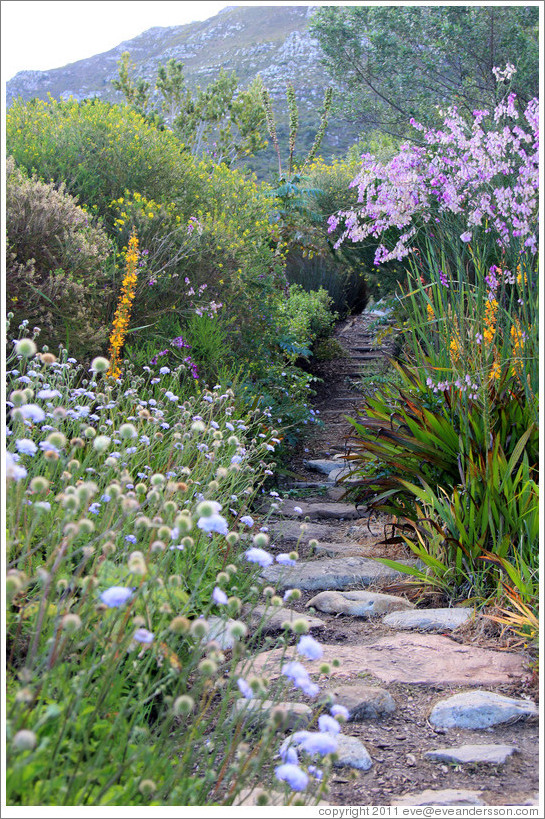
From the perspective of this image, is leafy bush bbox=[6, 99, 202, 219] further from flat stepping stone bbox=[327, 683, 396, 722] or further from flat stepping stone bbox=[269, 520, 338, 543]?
flat stepping stone bbox=[327, 683, 396, 722]

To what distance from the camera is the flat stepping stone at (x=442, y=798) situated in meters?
1.54

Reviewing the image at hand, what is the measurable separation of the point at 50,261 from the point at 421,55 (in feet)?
35.9

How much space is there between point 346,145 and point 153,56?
63.8 feet

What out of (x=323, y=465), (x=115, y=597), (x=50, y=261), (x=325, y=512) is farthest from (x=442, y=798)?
(x=323, y=465)

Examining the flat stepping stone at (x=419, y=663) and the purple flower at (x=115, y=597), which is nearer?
the purple flower at (x=115, y=597)

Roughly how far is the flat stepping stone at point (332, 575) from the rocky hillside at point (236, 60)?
28307 millimetres

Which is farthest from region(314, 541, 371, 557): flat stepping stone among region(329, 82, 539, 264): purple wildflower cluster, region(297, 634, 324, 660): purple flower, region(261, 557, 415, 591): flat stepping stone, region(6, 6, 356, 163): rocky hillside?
region(6, 6, 356, 163): rocky hillside

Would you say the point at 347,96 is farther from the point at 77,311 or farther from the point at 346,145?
the point at 346,145

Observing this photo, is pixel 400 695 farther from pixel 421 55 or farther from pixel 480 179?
pixel 421 55

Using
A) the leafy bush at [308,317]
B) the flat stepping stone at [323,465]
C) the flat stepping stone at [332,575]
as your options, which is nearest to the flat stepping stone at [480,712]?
the flat stepping stone at [332,575]

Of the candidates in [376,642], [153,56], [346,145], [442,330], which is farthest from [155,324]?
[153,56]

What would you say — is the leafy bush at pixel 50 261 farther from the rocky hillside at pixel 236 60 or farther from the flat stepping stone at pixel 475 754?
the rocky hillside at pixel 236 60

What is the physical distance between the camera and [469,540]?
112 inches

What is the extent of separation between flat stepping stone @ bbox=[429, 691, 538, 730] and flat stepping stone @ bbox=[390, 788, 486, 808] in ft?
1.16
